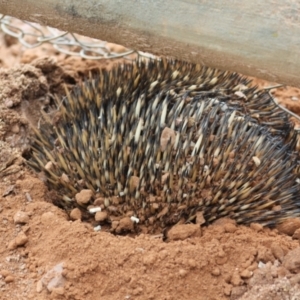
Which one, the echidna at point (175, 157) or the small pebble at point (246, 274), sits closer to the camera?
the small pebble at point (246, 274)

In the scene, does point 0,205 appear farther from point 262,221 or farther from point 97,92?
point 262,221

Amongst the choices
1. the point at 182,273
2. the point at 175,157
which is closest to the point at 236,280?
the point at 182,273

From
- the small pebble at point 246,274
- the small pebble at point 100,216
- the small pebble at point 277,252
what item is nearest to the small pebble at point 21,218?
the small pebble at point 100,216

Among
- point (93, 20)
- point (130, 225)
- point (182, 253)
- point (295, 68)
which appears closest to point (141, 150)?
point (130, 225)

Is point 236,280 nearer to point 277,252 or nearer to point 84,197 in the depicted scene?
point 277,252

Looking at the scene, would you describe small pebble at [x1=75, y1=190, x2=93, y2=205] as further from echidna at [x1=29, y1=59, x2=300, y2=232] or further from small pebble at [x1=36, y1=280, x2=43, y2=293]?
small pebble at [x1=36, y1=280, x2=43, y2=293]

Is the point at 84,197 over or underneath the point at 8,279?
over

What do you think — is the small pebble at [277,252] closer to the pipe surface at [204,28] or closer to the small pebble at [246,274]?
the small pebble at [246,274]
